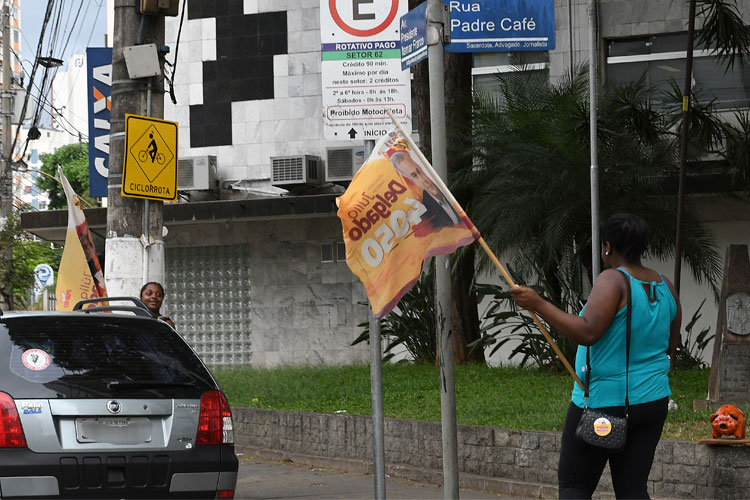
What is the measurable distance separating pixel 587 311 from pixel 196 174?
14.6 m

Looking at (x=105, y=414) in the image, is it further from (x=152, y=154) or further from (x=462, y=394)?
(x=462, y=394)

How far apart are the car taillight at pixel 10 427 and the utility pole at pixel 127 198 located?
3830 millimetres

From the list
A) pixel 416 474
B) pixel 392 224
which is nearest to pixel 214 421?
pixel 392 224

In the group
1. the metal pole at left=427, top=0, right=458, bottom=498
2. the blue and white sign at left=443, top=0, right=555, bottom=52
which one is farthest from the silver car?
the blue and white sign at left=443, top=0, right=555, bottom=52

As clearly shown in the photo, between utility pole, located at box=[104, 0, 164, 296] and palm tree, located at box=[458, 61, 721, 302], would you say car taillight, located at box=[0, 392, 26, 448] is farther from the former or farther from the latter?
palm tree, located at box=[458, 61, 721, 302]

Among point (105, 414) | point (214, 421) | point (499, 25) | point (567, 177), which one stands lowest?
point (214, 421)

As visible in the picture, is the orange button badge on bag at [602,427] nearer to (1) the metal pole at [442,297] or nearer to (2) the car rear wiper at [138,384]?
(1) the metal pole at [442,297]

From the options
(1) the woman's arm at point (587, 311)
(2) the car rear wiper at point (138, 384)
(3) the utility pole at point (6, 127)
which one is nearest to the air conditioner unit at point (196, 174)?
(3) the utility pole at point (6, 127)

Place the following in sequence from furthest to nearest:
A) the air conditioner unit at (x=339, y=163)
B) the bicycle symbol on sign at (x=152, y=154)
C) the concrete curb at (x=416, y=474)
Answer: the air conditioner unit at (x=339, y=163) → the bicycle symbol on sign at (x=152, y=154) → the concrete curb at (x=416, y=474)

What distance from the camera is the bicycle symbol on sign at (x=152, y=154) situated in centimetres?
966

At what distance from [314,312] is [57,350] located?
1319cm

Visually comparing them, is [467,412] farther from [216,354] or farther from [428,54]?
[216,354]

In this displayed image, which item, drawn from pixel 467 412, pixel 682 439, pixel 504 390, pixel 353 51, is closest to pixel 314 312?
pixel 504 390

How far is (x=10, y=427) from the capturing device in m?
5.73
